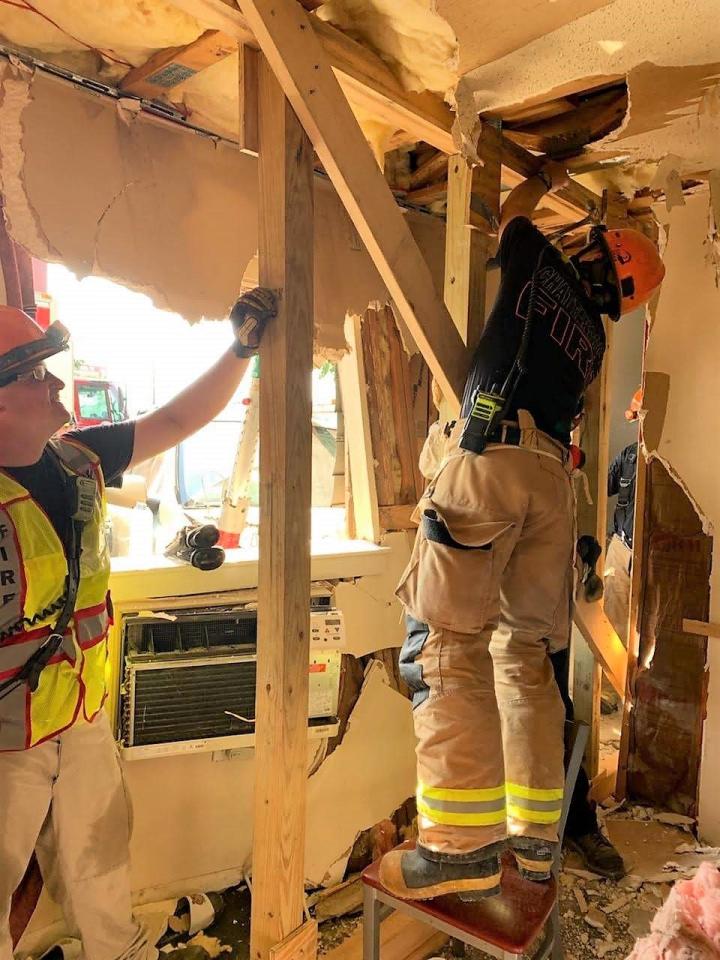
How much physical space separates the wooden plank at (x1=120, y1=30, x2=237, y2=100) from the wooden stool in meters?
1.92

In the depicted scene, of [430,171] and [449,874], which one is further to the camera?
[430,171]

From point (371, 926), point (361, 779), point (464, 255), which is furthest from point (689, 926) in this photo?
point (361, 779)

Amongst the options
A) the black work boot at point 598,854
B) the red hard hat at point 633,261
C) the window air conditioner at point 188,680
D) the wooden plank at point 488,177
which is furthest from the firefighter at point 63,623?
the black work boot at point 598,854

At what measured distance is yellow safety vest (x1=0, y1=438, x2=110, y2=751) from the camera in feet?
4.07

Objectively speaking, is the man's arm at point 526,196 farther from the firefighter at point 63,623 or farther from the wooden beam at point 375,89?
the firefighter at point 63,623

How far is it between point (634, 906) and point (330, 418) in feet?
7.54

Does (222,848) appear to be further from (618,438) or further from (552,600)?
(618,438)

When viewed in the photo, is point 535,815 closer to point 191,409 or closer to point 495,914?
point 495,914

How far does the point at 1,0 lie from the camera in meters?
1.38

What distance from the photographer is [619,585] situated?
3.47 m

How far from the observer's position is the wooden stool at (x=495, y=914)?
136cm

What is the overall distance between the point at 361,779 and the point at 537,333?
1604 millimetres

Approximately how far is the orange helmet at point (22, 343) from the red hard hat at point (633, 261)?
4.14 ft

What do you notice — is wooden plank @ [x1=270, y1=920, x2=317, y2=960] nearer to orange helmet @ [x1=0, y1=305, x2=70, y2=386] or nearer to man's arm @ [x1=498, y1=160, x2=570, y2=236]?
orange helmet @ [x1=0, y1=305, x2=70, y2=386]
